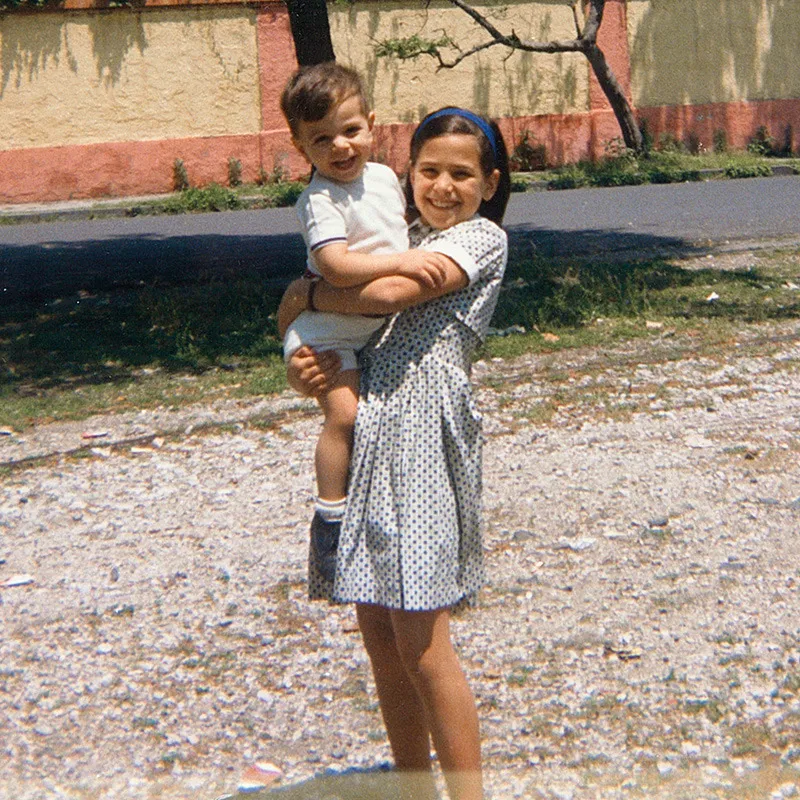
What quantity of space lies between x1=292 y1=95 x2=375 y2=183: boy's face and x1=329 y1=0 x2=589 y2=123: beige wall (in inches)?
672

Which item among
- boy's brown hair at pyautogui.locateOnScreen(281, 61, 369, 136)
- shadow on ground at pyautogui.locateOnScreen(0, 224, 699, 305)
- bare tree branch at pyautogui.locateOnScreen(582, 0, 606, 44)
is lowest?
shadow on ground at pyautogui.locateOnScreen(0, 224, 699, 305)

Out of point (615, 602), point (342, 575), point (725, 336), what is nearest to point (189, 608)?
point (615, 602)

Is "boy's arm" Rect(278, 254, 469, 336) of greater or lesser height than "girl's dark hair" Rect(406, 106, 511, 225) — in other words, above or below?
below

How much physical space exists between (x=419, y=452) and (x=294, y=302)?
43 centimetres

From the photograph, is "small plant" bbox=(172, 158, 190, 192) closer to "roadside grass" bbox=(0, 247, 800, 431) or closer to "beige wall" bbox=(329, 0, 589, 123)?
"beige wall" bbox=(329, 0, 589, 123)

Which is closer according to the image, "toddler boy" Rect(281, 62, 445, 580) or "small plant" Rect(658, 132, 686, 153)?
"toddler boy" Rect(281, 62, 445, 580)

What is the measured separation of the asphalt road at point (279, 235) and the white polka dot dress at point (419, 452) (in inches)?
270

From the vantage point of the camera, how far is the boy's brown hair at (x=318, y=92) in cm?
278

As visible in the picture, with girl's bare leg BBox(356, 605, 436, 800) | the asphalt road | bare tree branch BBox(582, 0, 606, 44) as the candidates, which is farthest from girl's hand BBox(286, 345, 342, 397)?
bare tree branch BBox(582, 0, 606, 44)

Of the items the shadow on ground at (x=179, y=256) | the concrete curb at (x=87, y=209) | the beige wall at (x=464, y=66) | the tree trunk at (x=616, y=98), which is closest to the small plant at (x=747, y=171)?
the tree trunk at (x=616, y=98)

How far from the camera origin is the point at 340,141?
2.78 meters

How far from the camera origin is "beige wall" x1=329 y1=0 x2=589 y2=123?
19719mm

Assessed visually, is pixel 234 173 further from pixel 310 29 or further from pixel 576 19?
pixel 310 29

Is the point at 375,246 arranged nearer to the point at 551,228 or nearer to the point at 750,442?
the point at 750,442
